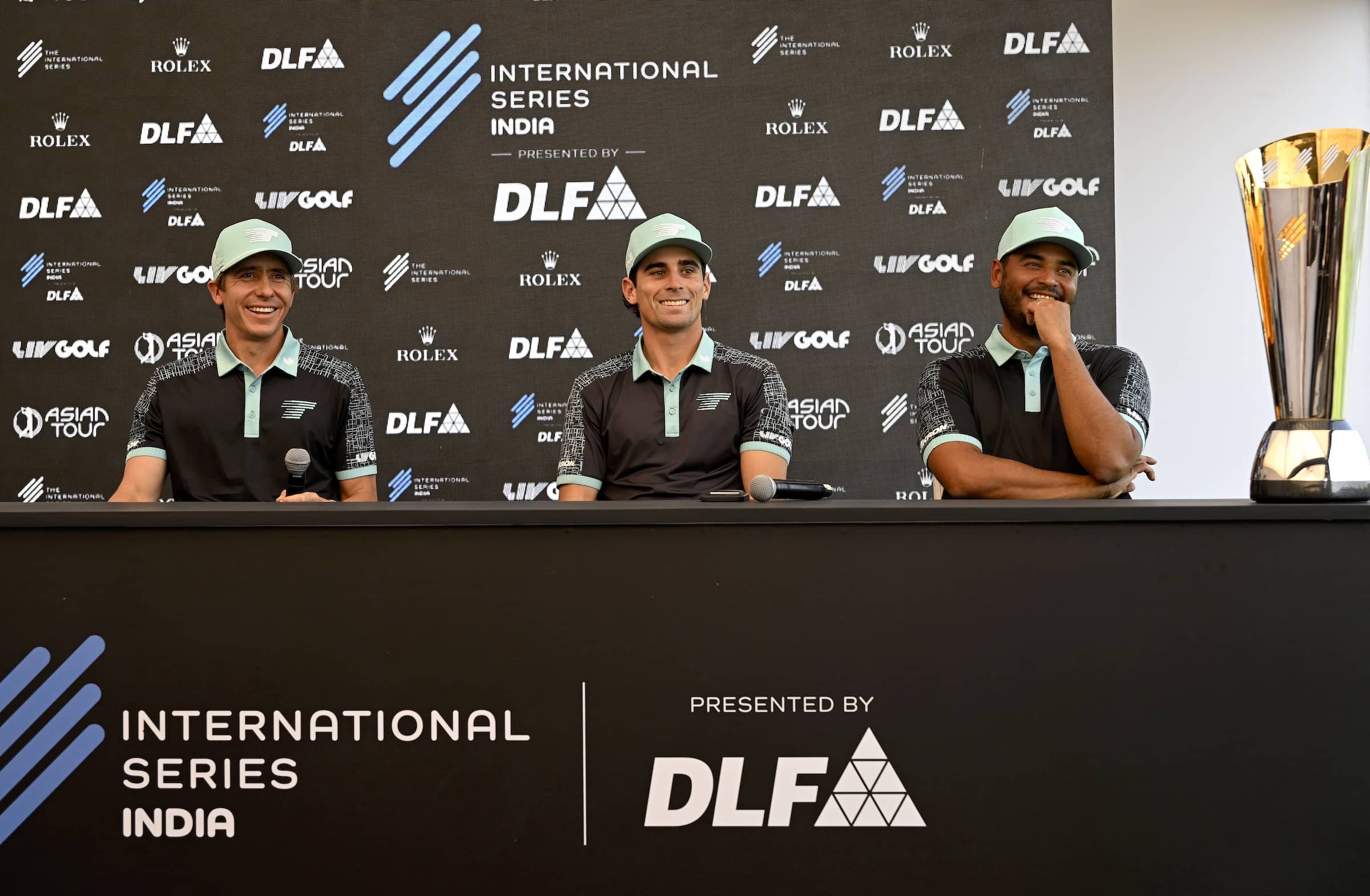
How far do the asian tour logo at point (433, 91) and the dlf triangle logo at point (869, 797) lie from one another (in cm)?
290

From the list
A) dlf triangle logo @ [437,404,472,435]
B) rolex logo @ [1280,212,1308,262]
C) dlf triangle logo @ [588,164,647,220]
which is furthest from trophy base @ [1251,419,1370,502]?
dlf triangle logo @ [437,404,472,435]

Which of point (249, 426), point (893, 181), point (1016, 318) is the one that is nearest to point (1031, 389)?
point (1016, 318)

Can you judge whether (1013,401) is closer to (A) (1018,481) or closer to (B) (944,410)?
(B) (944,410)

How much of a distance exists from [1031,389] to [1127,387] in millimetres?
204

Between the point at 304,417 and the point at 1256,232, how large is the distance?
6.62 feet

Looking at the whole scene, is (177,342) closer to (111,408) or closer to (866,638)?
(111,408)

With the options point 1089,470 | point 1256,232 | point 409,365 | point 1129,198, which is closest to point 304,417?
point 409,365

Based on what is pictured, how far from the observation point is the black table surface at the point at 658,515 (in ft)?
3.82

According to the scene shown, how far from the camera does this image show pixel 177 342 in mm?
3404

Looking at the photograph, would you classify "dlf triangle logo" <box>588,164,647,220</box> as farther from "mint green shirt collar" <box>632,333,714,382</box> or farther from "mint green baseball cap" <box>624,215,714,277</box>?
"mint green shirt collar" <box>632,333,714,382</box>

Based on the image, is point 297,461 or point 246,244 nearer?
point 297,461

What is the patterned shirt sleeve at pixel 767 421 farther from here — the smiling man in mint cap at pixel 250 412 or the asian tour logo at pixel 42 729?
the asian tour logo at pixel 42 729

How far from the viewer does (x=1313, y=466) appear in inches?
48.6

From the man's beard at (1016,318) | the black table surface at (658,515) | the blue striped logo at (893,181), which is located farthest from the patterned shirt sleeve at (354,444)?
the blue striped logo at (893,181)
